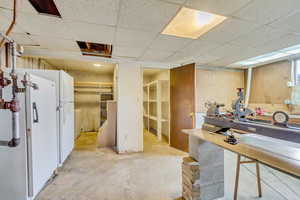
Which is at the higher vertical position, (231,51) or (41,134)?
Result: (231,51)

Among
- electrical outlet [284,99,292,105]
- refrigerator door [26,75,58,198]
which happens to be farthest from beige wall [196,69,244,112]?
refrigerator door [26,75,58,198]

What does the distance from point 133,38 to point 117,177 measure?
7.46ft

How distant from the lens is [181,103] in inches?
133

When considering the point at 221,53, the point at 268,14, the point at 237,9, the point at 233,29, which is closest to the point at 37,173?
the point at 237,9

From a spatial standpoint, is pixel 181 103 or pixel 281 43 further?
pixel 181 103

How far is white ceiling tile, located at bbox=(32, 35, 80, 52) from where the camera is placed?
221 centimetres

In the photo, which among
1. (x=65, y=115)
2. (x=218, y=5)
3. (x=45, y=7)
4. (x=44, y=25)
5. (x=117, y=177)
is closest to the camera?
(x=218, y=5)

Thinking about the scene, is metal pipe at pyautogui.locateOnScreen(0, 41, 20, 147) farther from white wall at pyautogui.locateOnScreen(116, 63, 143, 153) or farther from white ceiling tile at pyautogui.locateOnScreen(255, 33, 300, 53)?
white ceiling tile at pyautogui.locateOnScreen(255, 33, 300, 53)

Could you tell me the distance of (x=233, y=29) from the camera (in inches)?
74.5

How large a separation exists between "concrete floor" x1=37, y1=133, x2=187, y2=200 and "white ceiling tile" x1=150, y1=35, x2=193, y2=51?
2.26 metres

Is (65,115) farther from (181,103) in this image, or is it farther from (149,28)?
(181,103)

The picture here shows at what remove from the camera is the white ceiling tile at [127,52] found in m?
2.58

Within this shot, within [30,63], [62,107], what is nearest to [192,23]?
[62,107]

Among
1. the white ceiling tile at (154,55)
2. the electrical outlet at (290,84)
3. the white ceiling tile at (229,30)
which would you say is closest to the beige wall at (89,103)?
the white ceiling tile at (154,55)
